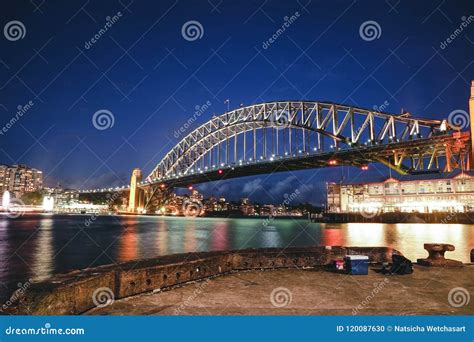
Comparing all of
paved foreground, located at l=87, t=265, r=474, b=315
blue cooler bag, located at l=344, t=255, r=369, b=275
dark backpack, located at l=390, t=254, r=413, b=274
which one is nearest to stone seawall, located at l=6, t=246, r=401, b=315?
paved foreground, located at l=87, t=265, r=474, b=315

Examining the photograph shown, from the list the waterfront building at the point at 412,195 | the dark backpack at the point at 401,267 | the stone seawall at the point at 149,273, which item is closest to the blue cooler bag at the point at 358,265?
the dark backpack at the point at 401,267

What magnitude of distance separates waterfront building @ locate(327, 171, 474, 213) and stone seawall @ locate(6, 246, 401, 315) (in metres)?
69.7

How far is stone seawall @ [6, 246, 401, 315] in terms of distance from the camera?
3.55m

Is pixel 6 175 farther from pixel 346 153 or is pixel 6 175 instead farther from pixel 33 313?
pixel 33 313

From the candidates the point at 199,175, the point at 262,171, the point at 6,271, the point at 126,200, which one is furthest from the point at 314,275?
the point at 126,200

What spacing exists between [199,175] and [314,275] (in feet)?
185

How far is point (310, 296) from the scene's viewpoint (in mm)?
4727

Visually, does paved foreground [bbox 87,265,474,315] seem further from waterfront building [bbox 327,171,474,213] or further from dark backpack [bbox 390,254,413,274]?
waterfront building [bbox 327,171,474,213]

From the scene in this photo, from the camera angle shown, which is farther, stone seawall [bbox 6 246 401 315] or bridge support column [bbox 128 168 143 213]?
bridge support column [bbox 128 168 143 213]

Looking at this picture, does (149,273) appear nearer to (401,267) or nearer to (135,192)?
(401,267)

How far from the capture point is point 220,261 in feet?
20.8

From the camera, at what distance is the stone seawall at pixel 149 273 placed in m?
3.55

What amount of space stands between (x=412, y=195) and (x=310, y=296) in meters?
76.5

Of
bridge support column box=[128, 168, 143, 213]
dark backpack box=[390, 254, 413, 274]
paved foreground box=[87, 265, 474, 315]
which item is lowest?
paved foreground box=[87, 265, 474, 315]
